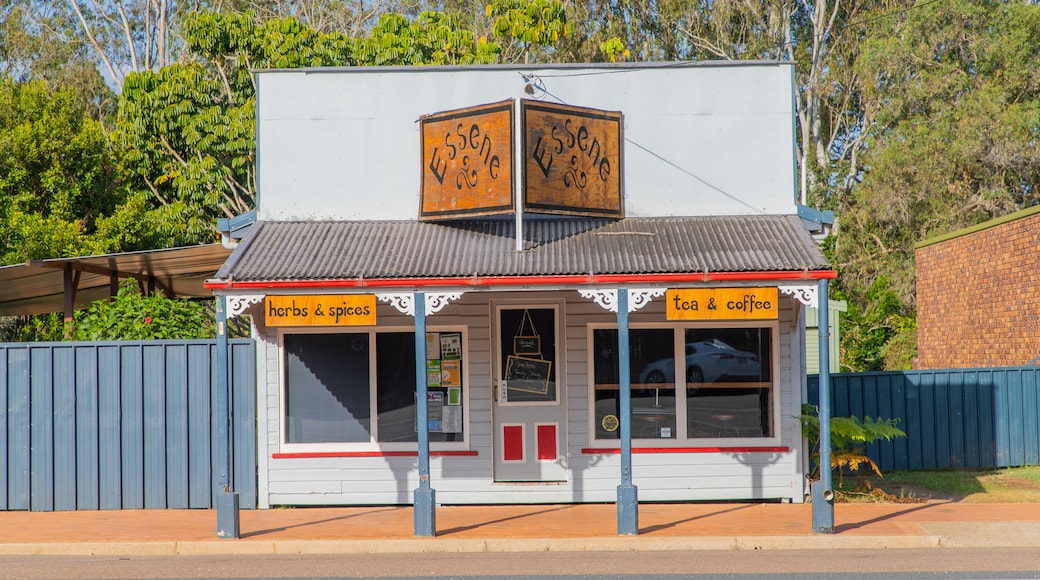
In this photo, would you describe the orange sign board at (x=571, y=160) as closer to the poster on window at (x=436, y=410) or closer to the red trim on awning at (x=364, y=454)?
the poster on window at (x=436, y=410)

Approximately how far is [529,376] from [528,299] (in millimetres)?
927

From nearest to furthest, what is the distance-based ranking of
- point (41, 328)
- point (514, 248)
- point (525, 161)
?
point (514, 248), point (525, 161), point (41, 328)

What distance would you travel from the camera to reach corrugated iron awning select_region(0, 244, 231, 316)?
1375cm

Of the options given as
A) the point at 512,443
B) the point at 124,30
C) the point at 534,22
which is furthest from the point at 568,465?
the point at 124,30

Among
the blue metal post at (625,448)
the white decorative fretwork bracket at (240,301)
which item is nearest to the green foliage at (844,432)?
the blue metal post at (625,448)

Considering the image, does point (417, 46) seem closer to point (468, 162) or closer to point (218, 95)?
point (218, 95)

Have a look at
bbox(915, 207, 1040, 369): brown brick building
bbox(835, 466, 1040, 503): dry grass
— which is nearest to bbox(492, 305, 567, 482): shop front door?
bbox(835, 466, 1040, 503): dry grass

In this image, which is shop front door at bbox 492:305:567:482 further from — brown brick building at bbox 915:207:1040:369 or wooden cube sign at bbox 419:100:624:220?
brown brick building at bbox 915:207:1040:369

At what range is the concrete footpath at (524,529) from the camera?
10.0 m

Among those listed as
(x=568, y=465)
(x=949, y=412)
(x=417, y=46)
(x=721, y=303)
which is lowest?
(x=568, y=465)

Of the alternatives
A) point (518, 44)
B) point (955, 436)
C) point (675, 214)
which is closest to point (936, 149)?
point (518, 44)

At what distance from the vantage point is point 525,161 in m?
11.9

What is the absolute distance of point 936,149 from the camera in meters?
30.2

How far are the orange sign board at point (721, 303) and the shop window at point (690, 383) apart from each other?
1.78m
